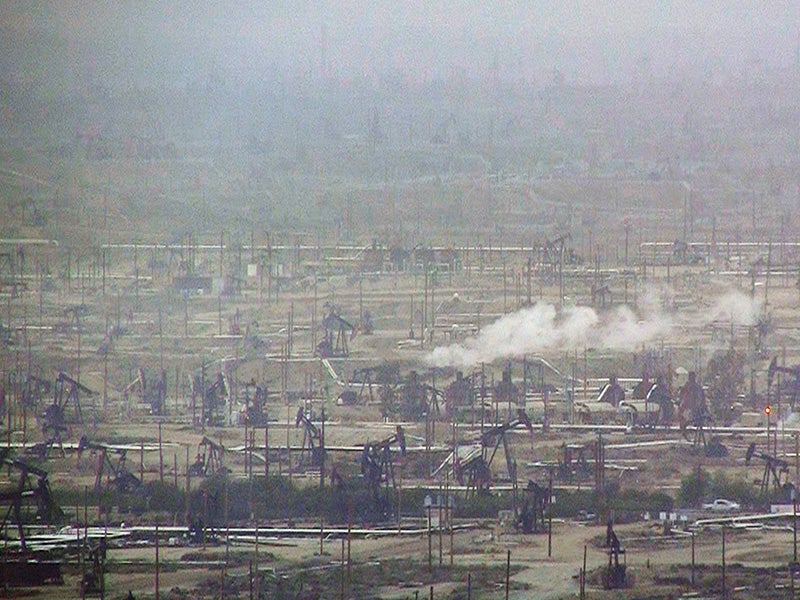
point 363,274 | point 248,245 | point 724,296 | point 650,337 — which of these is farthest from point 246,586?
point 248,245

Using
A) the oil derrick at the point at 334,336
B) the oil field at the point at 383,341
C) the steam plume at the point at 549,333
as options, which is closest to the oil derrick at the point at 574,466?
the oil field at the point at 383,341

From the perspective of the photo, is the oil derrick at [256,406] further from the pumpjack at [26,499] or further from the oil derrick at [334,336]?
the pumpjack at [26,499]

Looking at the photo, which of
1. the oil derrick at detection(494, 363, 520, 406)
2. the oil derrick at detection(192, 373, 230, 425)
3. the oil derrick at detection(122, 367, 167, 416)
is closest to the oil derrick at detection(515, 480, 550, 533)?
the oil derrick at detection(192, 373, 230, 425)

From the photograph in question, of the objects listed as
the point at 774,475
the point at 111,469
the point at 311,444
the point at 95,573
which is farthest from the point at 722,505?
the point at 95,573

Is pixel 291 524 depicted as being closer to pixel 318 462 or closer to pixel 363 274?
pixel 318 462

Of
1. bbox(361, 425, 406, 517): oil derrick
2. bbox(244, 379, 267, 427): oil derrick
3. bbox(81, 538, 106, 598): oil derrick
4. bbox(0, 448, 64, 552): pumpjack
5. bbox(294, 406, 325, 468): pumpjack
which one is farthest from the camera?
bbox(244, 379, 267, 427): oil derrick

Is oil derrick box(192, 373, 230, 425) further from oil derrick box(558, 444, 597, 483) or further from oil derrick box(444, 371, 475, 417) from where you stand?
oil derrick box(558, 444, 597, 483)

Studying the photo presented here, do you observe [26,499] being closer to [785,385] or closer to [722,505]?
[722,505]
